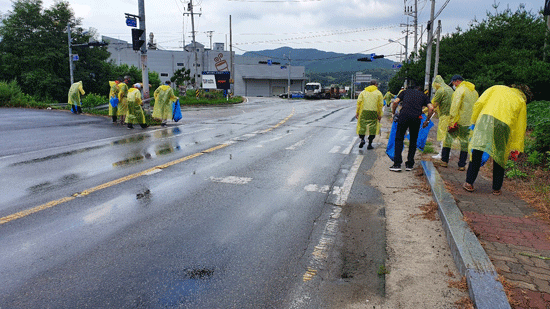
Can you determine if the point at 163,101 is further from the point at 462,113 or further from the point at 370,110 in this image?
the point at 462,113

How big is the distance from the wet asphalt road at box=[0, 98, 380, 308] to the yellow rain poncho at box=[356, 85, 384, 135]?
5.81ft

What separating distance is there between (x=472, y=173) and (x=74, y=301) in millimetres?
5709

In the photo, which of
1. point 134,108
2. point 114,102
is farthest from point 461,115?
point 114,102

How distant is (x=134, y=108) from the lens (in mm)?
14117

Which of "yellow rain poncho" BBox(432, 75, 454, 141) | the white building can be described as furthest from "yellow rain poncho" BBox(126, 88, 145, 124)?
the white building

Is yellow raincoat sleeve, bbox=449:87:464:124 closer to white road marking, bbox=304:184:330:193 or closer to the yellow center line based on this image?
white road marking, bbox=304:184:330:193

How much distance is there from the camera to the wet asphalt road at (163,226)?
10.7 ft

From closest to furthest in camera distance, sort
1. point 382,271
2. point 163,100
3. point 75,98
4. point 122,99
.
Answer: point 382,271
point 122,99
point 163,100
point 75,98

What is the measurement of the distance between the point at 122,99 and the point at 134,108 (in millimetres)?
1343

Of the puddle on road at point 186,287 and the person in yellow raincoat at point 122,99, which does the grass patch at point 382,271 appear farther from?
the person in yellow raincoat at point 122,99

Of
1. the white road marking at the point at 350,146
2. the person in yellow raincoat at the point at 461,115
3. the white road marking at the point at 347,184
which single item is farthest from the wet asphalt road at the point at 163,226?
the person in yellow raincoat at the point at 461,115

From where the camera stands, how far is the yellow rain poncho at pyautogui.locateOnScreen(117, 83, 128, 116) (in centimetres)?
1493

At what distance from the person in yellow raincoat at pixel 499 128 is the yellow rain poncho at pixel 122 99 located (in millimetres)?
12451

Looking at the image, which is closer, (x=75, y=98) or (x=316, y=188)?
(x=316, y=188)
